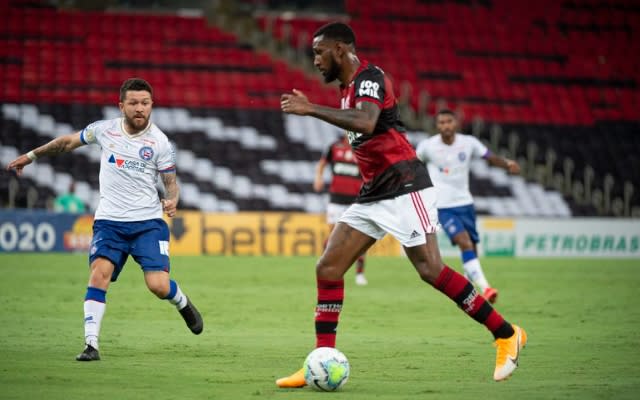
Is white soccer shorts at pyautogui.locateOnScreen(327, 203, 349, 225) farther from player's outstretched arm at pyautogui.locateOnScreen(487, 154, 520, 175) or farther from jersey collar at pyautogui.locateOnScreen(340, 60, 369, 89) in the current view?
jersey collar at pyautogui.locateOnScreen(340, 60, 369, 89)

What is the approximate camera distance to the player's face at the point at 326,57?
777 centimetres

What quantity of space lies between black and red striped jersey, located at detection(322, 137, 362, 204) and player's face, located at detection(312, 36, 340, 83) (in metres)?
10.3

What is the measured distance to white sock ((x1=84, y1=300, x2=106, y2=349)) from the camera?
344 inches

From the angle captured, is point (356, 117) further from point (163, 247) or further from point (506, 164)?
point (506, 164)

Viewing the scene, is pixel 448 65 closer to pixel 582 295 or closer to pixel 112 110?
pixel 112 110

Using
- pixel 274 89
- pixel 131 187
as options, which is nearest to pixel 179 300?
pixel 131 187

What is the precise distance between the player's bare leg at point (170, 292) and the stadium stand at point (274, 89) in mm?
18387

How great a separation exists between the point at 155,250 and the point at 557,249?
20.7m

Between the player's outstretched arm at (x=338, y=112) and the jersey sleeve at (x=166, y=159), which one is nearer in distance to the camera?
the player's outstretched arm at (x=338, y=112)

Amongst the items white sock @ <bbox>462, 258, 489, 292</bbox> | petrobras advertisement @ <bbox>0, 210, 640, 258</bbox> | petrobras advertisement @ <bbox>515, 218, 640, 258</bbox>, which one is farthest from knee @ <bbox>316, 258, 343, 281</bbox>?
petrobras advertisement @ <bbox>515, 218, 640, 258</bbox>

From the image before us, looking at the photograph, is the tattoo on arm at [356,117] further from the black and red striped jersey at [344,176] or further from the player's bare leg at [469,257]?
the black and red striped jersey at [344,176]

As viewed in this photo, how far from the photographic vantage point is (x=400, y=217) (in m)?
7.86

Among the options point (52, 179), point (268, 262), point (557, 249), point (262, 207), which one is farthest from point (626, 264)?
point (52, 179)

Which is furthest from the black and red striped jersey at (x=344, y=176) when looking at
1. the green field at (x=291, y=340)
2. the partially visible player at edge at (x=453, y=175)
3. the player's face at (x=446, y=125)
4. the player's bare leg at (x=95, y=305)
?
the player's bare leg at (x=95, y=305)
